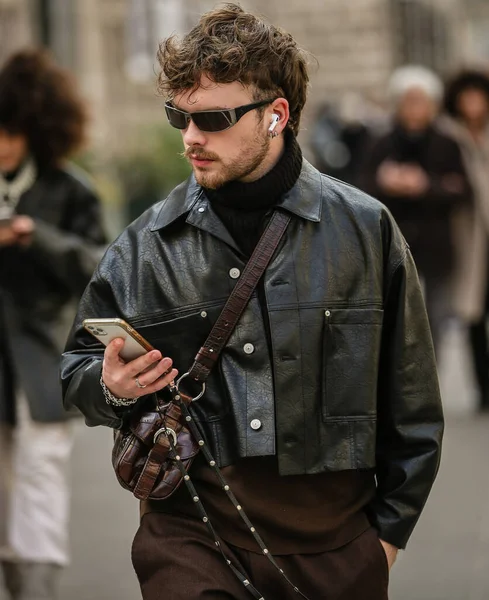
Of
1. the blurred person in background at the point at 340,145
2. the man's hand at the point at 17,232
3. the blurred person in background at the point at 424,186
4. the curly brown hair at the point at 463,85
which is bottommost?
the blurred person in background at the point at 340,145

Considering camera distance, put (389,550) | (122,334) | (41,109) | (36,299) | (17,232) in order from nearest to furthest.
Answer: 1. (122,334)
2. (389,550)
3. (17,232)
4. (36,299)
5. (41,109)

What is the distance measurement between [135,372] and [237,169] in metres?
0.57

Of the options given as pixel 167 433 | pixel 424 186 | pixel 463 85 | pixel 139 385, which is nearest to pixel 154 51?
pixel 463 85

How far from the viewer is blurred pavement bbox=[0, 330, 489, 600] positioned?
6.43 metres

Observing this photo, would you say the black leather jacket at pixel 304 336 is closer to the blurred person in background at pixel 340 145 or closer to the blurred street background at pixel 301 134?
the blurred street background at pixel 301 134

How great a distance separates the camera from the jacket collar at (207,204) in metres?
3.60

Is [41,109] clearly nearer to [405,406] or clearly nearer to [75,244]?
[75,244]

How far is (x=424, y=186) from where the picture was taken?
404 inches

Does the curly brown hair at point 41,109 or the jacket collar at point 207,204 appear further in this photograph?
the curly brown hair at point 41,109

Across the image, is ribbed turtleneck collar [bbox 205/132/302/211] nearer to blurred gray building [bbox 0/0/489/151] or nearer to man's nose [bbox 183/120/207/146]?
man's nose [bbox 183/120/207/146]

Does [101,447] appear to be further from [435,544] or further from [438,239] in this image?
[435,544]

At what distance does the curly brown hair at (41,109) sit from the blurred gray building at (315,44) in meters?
15.3

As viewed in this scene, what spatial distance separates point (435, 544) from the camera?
7012 millimetres

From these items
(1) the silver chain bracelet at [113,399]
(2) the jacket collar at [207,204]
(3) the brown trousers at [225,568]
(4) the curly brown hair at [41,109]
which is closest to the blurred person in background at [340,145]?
(4) the curly brown hair at [41,109]
